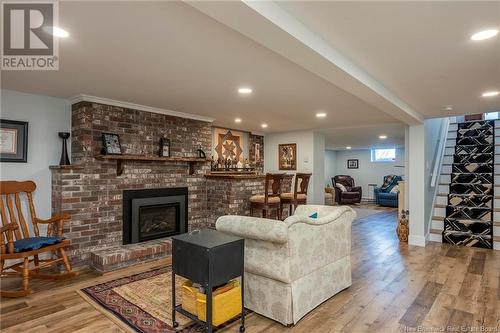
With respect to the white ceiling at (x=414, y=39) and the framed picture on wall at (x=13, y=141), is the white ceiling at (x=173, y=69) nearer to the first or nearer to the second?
the framed picture on wall at (x=13, y=141)

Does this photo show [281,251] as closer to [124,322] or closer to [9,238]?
[124,322]

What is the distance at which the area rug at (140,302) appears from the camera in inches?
92.0

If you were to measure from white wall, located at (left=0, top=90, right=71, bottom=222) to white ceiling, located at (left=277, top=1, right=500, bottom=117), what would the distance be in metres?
3.49

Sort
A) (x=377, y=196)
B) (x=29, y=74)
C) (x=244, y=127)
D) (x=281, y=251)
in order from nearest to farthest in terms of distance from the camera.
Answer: (x=281, y=251) → (x=29, y=74) → (x=244, y=127) → (x=377, y=196)

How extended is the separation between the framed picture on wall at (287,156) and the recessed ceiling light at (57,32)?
5.49 meters

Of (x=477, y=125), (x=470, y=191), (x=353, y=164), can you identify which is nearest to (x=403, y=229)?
(x=470, y=191)

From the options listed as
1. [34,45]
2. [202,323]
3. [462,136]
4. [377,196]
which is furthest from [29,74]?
[377,196]

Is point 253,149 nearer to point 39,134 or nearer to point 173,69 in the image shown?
point 39,134

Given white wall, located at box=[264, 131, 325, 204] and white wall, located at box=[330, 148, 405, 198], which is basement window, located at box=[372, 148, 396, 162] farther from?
white wall, located at box=[264, 131, 325, 204]

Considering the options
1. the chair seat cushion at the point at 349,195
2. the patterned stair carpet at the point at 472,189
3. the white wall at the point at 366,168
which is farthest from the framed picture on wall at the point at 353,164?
the patterned stair carpet at the point at 472,189

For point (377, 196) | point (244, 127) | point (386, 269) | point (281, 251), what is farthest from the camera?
point (377, 196)

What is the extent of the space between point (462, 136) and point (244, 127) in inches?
182

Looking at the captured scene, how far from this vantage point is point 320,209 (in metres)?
3.22

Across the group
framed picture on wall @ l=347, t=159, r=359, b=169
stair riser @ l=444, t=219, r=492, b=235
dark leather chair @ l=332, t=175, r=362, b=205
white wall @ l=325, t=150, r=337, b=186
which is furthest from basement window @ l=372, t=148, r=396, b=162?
stair riser @ l=444, t=219, r=492, b=235
